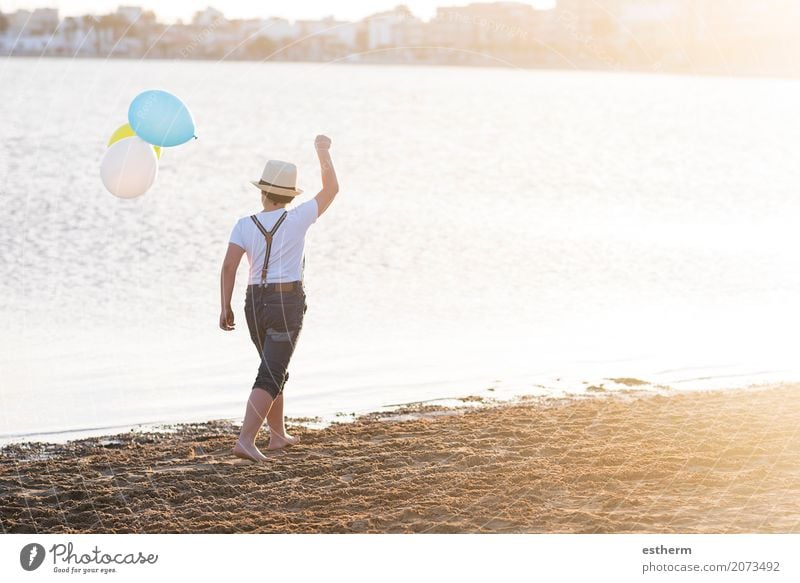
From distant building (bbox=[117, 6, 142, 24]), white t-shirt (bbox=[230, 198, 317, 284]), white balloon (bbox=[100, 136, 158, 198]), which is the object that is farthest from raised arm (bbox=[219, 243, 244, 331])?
distant building (bbox=[117, 6, 142, 24])

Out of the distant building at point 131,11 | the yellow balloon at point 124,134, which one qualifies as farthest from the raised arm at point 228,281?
the distant building at point 131,11

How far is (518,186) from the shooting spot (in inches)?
924

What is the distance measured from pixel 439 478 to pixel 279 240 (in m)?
1.53

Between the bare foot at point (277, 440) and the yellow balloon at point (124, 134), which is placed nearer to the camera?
the bare foot at point (277, 440)

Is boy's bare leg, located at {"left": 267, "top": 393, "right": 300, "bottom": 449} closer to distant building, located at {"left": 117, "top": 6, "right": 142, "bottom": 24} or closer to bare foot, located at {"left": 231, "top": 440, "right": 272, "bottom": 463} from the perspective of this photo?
bare foot, located at {"left": 231, "top": 440, "right": 272, "bottom": 463}

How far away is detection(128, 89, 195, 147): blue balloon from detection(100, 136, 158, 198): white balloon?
0.08 metres

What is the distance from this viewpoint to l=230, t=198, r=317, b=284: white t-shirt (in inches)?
249

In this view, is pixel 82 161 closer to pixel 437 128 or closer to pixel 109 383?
pixel 437 128

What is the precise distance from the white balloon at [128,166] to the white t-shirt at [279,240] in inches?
55.7

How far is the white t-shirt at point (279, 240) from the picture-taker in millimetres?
6324

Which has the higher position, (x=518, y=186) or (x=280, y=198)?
(x=280, y=198)

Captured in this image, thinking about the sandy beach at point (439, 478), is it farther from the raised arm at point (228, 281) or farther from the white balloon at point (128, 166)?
the white balloon at point (128, 166)

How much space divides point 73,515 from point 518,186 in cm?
1829
